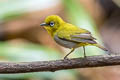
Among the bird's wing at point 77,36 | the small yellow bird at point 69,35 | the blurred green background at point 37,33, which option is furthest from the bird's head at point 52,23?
the blurred green background at point 37,33

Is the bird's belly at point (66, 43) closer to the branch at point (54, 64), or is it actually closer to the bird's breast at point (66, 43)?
the bird's breast at point (66, 43)

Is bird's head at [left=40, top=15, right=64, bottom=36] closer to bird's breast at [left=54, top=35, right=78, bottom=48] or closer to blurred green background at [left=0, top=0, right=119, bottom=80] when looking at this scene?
bird's breast at [left=54, top=35, right=78, bottom=48]

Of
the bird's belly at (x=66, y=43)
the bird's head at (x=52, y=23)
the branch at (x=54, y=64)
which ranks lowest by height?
the branch at (x=54, y=64)

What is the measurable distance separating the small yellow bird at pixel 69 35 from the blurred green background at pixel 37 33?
0.41 meters

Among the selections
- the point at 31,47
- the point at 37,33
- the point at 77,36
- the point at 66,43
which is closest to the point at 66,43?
the point at 66,43

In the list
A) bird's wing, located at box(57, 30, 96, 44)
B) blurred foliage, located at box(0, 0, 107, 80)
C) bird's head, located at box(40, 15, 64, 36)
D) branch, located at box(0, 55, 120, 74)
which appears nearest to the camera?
branch, located at box(0, 55, 120, 74)

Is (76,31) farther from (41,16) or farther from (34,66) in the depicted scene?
(41,16)

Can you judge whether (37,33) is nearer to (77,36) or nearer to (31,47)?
(31,47)

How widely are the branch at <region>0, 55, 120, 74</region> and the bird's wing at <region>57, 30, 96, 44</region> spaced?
6.7 inches

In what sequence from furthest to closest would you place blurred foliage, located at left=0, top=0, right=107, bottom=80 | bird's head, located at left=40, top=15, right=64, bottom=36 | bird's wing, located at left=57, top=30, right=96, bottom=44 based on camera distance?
1. blurred foliage, located at left=0, top=0, right=107, bottom=80
2. bird's head, located at left=40, top=15, right=64, bottom=36
3. bird's wing, located at left=57, top=30, right=96, bottom=44

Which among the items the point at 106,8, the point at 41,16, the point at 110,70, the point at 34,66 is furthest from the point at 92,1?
the point at 34,66

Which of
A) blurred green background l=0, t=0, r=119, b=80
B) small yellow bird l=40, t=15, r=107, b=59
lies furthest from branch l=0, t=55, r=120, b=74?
blurred green background l=0, t=0, r=119, b=80

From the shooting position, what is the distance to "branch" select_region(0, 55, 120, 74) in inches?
131

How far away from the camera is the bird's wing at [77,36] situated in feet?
11.3
